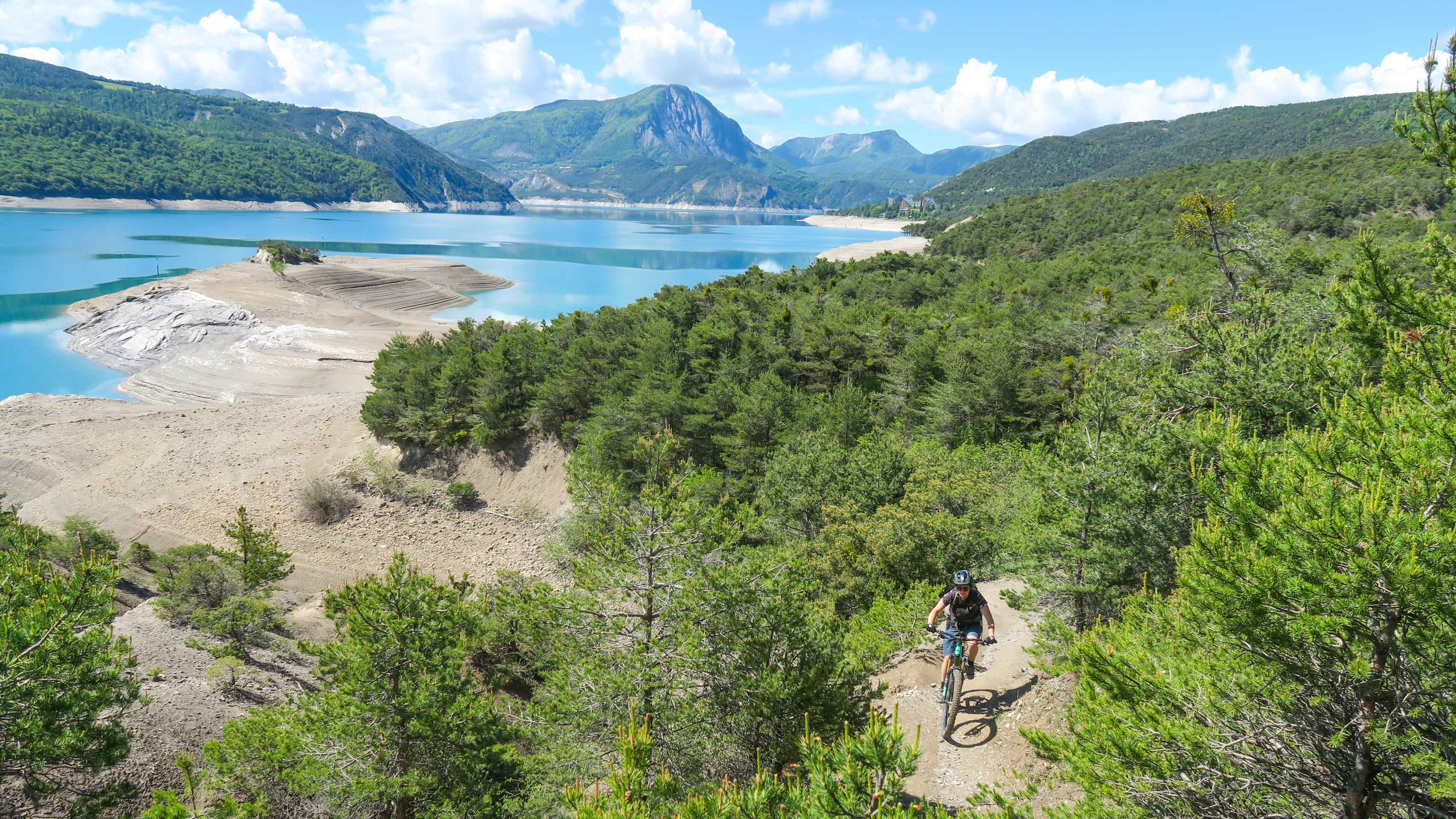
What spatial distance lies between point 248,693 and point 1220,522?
17379 millimetres

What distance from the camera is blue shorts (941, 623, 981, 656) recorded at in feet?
28.9

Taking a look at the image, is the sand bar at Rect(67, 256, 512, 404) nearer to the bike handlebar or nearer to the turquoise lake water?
the turquoise lake water

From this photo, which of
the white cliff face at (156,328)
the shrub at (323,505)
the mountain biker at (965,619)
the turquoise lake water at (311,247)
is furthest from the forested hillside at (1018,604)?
the turquoise lake water at (311,247)

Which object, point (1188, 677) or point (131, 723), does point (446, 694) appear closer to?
point (131, 723)

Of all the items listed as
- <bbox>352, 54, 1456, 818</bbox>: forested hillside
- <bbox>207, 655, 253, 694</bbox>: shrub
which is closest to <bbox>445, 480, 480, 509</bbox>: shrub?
<bbox>352, 54, 1456, 818</bbox>: forested hillside

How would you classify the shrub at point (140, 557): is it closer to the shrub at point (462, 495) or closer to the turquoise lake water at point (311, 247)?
the shrub at point (462, 495)

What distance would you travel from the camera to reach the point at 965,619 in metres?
8.94

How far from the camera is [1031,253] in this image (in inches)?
2485

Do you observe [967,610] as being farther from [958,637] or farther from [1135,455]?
[1135,455]

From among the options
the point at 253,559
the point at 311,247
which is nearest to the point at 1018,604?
the point at 253,559

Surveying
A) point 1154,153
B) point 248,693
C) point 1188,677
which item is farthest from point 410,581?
point 1154,153

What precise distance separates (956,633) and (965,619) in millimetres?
232

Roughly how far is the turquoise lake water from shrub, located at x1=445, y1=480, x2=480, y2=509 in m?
29.1

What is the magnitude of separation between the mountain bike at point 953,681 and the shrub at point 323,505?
91.2 ft
